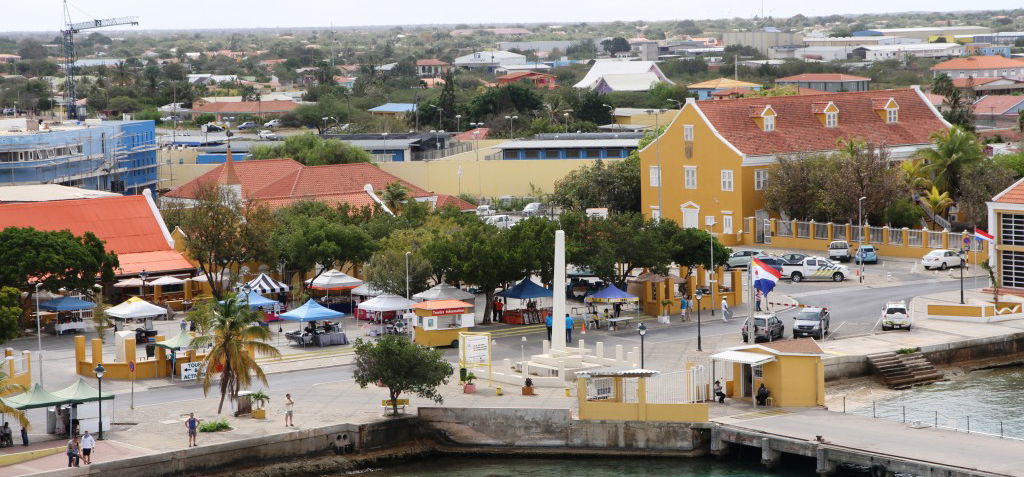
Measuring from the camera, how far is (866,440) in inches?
1572

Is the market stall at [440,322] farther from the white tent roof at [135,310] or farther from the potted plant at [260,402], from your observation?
the potted plant at [260,402]

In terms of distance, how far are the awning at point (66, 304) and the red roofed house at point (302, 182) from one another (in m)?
21.3

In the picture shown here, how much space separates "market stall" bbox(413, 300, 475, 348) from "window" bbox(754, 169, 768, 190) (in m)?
29.1

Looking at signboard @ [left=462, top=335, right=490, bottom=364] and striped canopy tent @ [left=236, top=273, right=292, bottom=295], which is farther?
striped canopy tent @ [left=236, top=273, right=292, bottom=295]

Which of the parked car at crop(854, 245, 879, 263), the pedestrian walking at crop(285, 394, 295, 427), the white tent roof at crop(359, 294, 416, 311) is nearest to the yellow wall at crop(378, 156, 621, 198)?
the parked car at crop(854, 245, 879, 263)

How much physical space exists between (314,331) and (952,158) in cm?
3836

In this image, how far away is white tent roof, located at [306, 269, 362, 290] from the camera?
61594 mm

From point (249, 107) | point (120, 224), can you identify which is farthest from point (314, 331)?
point (249, 107)

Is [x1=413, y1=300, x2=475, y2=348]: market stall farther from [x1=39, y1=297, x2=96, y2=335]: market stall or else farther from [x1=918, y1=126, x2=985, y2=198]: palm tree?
[x1=918, y1=126, x2=985, y2=198]: palm tree

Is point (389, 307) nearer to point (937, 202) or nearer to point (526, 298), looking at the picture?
point (526, 298)

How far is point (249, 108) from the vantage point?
17425 centimetres

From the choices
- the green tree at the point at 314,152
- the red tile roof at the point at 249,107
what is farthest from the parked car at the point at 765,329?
the red tile roof at the point at 249,107

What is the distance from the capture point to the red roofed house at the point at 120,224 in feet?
216

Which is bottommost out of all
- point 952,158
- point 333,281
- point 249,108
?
point 333,281
